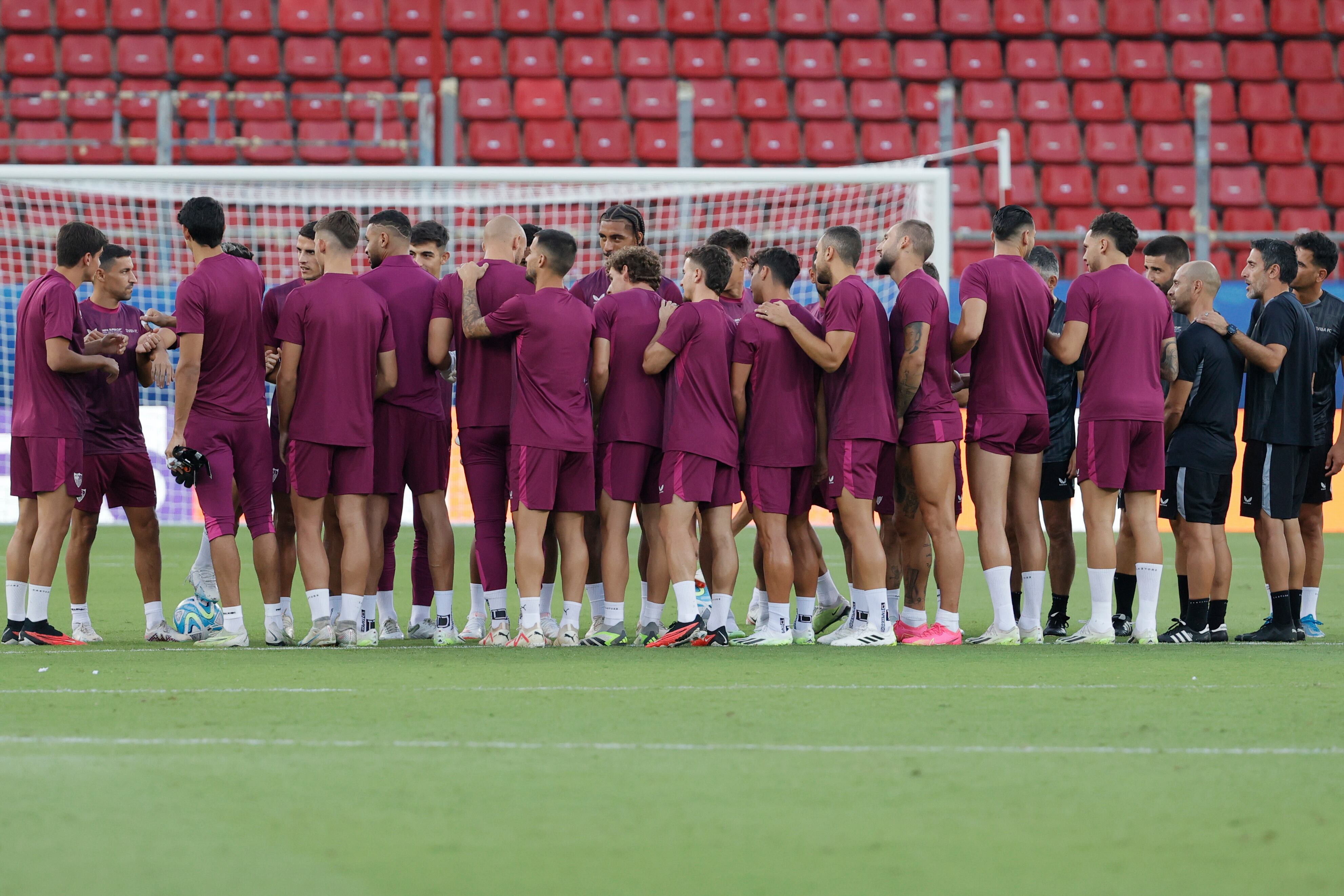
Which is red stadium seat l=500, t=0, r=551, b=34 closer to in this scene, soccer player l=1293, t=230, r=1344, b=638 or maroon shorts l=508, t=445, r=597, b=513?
soccer player l=1293, t=230, r=1344, b=638

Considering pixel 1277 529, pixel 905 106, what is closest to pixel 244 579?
pixel 1277 529

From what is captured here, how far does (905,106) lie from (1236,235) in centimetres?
518

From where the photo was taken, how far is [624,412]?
7.00 meters

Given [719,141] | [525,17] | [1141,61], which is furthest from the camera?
[1141,61]

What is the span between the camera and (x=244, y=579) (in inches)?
399

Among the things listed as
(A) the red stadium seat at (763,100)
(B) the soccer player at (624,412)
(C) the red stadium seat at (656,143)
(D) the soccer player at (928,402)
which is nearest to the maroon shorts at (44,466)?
(B) the soccer player at (624,412)

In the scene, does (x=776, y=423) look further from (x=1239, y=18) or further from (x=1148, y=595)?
(x=1239, y=18)

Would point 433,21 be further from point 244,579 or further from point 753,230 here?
point 244,579

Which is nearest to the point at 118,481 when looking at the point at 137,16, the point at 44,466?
the point at 44,466

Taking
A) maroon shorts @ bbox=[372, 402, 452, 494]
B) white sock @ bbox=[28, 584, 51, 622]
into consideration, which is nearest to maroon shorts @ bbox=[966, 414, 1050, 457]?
maroon shorts @ bbox=[372, 402, 452, 494]

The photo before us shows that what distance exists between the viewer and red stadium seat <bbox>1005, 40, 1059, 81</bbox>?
20.4 meters

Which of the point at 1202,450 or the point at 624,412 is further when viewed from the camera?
the point at 1202,450

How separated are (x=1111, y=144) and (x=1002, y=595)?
14.2 metres

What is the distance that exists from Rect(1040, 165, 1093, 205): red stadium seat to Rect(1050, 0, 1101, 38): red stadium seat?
2780 millimetres
